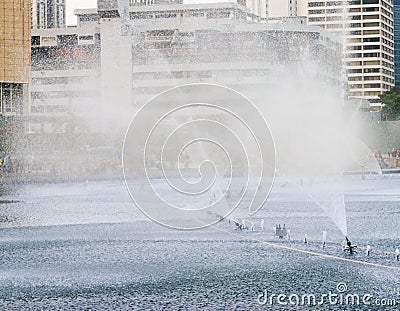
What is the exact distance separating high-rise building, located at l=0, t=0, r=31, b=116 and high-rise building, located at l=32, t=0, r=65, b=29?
90663 mm

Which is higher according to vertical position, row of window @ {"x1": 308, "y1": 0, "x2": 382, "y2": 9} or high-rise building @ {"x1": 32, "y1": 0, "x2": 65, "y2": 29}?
high-rise building @ {"x1": 32, "y1": 0, "x2": 65, "y2": 29}

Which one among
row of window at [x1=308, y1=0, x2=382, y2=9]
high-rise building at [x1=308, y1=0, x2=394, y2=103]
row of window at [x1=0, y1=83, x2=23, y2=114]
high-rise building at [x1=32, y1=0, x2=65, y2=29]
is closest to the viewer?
row of window at [x1=0, y1=83, x2=23, y2=114]

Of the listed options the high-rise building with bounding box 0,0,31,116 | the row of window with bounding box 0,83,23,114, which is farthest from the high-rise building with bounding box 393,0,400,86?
the high-rise building with bounding box 0,0,31,116

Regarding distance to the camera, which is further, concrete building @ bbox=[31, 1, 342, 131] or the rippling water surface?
concrete building @ bbox=[31, 1, 342, 131]

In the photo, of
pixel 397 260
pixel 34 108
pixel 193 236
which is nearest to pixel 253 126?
pixel 34 108

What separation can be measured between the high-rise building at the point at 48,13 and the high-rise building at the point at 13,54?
90.7 meters

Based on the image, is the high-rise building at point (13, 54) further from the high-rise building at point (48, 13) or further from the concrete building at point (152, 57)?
the high-rise building at point (48, 13)

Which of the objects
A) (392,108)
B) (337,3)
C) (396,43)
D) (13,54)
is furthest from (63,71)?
(396,43)

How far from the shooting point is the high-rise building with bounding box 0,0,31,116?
7619 centimetres

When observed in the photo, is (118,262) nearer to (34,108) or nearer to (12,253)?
(12,253)

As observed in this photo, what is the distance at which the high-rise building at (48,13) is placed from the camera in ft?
557

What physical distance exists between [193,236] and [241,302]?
9.25m

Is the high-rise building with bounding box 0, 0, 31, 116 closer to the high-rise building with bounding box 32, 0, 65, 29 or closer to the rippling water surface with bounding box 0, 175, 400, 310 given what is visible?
the rippling water surface with bounding box 0, 175, 400, 310

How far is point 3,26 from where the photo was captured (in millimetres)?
76250
